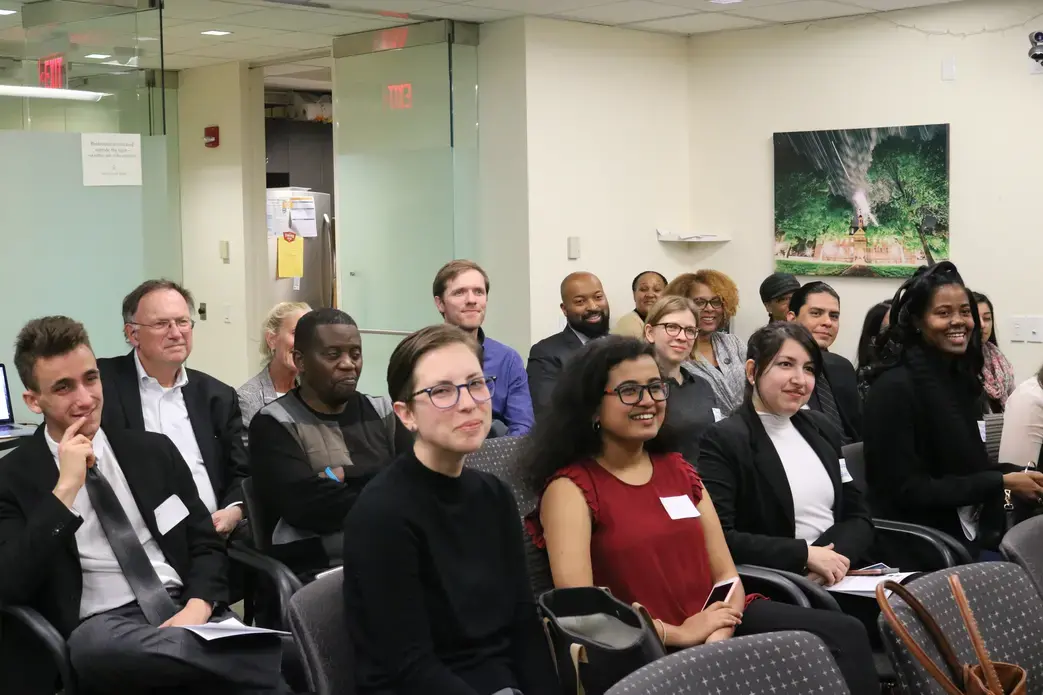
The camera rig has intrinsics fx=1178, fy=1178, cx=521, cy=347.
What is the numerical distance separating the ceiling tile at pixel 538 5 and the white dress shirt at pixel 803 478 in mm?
3502

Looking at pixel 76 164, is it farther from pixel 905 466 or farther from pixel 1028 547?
pixel 1028 547

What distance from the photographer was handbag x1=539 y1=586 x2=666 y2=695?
2.43 metres

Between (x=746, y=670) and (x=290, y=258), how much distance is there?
25.6 feet

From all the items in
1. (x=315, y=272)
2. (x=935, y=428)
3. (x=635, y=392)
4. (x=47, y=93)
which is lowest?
(x=935, y=428)

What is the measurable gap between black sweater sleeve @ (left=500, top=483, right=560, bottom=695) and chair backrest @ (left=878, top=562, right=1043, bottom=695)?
2.27ft

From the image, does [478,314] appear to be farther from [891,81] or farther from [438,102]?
[891,81]

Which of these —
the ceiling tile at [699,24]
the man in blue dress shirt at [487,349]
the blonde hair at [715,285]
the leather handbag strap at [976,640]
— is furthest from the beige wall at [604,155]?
the leather handbag strap at [976,640]

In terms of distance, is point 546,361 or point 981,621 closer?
point 981,621

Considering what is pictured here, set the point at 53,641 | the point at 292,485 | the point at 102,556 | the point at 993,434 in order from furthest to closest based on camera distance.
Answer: the point at 993,434 < the point at 292,485 < the point at 102,556 < the point at 53,641

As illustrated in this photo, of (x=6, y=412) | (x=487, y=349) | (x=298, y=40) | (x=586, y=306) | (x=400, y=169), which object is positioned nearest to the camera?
(x=487, y=349)

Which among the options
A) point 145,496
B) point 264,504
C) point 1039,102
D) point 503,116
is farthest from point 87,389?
point 1039,102

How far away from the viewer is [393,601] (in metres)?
2.20

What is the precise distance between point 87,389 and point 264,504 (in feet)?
2.05

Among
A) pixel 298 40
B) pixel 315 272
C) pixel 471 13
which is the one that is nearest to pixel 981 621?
pixel 471 13
